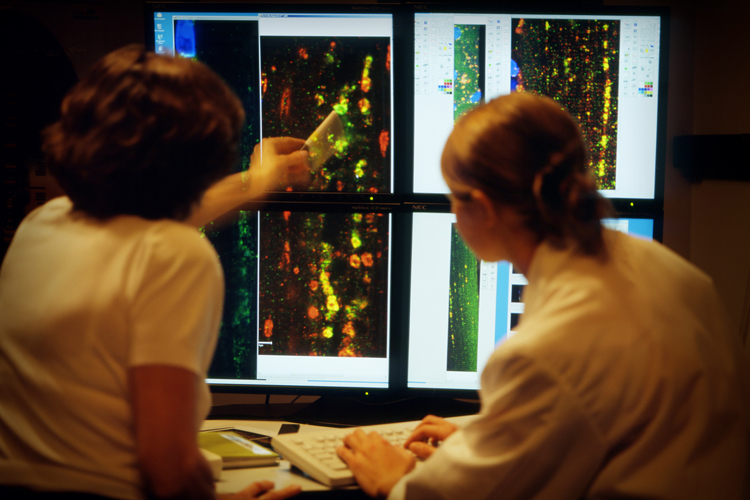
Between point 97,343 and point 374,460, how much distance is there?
0.55m

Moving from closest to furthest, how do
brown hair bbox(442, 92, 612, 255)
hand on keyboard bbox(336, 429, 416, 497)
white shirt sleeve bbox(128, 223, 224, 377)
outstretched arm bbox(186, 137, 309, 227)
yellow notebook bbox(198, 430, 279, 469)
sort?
white shirt sleeve bbox(128, 223, 224, 377)
brown hair bbox(442, 92, 612, 255)
hand on keyboard bbox(336, 429, 416, 497)
yellow notebook bbox(198, 430, 279, 469)
outstretched arm bbox(186, 137, 309, 227)

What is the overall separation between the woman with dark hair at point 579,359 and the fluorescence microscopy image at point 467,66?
523 mm

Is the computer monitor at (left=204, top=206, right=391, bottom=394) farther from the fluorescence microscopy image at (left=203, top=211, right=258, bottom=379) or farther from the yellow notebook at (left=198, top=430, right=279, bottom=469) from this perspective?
the yellow notebook at (left=198, top=430, right=279, bottom=469)

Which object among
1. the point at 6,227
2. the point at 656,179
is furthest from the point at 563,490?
the point at 6,227

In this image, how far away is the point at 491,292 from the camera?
146 centimetres

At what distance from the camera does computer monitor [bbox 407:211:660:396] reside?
56.9 inches

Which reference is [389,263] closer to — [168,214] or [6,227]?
[168,214]

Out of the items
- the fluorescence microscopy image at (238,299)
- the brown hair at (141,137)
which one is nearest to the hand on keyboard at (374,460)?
the fluorescence microscopy image at (238,299)

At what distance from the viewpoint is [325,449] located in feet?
3.80

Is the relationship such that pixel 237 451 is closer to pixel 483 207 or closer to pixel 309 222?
pixel 309 222

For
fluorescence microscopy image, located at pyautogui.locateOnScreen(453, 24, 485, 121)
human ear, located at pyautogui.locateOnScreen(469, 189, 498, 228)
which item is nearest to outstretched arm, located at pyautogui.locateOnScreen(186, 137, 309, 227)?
fluorescence microscopy image, located at pyautogui.locateOnScreen(453, 24, 485, 121)

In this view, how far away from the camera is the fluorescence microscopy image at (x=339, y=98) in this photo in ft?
4.71

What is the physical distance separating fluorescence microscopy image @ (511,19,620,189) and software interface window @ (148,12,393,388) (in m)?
0.33

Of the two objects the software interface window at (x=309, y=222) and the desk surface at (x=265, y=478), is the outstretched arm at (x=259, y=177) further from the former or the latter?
the desk surface at (x=265, y=478)
